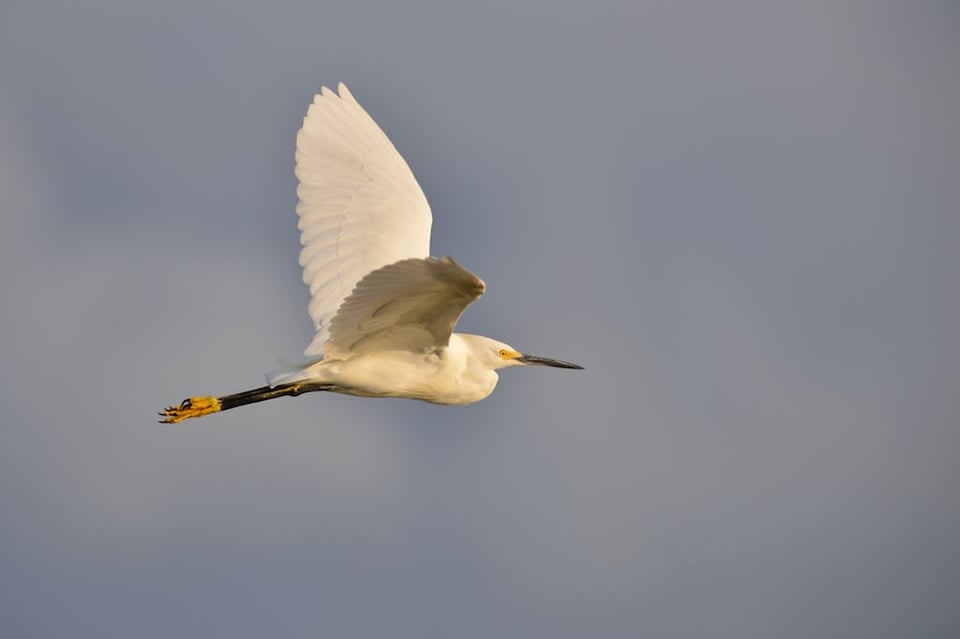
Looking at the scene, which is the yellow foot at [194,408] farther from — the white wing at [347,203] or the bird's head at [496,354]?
the bird's head at [496,354]

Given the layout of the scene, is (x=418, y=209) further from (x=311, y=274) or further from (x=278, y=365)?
(x=278, y=365)

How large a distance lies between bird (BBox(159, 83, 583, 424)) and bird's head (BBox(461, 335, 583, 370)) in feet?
0.04

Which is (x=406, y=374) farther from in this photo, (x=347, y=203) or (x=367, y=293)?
(x=347, y=203)

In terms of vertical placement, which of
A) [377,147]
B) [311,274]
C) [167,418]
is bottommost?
[167,418]

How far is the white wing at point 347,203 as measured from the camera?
1308 centimetres

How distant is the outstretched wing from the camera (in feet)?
33.6

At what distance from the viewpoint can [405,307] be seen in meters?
11.3

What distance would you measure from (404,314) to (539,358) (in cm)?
252

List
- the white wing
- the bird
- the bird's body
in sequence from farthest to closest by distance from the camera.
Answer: the white wing, the bird's body, the bird

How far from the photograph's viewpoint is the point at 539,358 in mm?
13703

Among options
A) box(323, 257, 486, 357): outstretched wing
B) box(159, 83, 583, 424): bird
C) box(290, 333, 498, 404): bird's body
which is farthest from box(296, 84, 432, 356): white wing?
box(323, 257, 486, 357): outstretched wing

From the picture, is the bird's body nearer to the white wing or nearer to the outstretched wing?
the outstretched wing

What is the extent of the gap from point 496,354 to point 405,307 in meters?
1.90

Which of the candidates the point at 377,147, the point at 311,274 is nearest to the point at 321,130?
the point at 377,147
